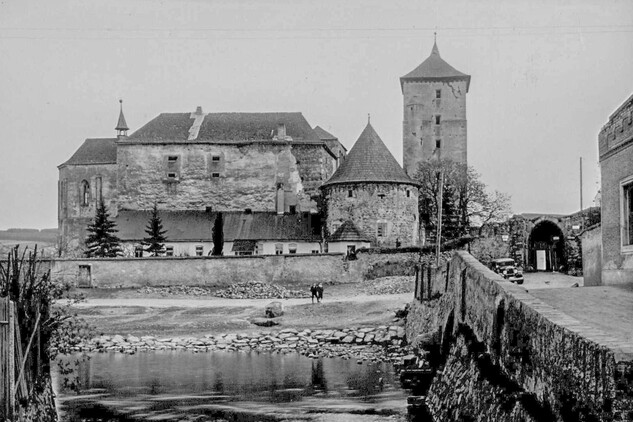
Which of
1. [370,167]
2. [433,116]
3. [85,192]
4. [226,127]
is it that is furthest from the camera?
[433,116]

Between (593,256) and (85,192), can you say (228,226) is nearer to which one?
(85,192)

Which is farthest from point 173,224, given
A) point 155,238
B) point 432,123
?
point 432,123

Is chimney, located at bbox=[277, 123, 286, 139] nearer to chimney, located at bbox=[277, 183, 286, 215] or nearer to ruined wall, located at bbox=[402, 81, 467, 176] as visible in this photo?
chimney, located at bbox=[277, 183, 286, 215]

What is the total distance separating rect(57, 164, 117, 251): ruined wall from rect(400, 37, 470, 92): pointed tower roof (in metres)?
30.0

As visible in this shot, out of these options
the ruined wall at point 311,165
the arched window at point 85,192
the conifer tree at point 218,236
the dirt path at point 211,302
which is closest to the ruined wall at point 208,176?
the ruined wall at point 311,165

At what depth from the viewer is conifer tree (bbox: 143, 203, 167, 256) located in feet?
212

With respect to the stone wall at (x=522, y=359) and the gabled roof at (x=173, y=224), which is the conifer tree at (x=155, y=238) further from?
the stone wall at (x=522, y=359)

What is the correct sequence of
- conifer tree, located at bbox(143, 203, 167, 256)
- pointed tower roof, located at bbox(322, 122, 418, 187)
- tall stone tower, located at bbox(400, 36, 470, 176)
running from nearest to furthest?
pointed tower roof, located at bbox(322, 122, 418, 187) < conifer tree, located at bbox(143, 203, 167, 256) < tall stone tower, located at bbox(400, 36, 470, 176)

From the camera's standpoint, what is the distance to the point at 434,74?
91188 mm

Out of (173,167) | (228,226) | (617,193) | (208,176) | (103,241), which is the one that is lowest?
(103,241)

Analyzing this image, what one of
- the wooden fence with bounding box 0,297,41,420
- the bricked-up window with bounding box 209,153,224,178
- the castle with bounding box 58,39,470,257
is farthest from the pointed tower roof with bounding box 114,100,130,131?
the wooden fence with bounding box 0,297,41,420

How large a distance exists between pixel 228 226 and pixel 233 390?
46190 mm

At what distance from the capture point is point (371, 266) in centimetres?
5466

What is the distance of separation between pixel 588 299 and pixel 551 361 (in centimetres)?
736
